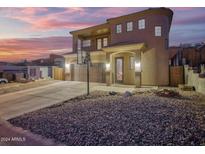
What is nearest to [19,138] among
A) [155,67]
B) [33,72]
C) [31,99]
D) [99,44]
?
[31,99]

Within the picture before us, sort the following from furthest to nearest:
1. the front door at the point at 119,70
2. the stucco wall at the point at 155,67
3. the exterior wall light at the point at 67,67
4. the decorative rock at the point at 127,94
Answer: the exterior wall light at the point at 67,67, the front door at the point at 119,70, the stucco wall at the point at 155,67, the decorative rock at the point at 127,94

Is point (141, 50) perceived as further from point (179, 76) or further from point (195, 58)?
point (195, 58)

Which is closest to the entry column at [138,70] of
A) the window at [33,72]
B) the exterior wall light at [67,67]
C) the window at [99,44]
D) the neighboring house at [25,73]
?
the window at [99,44]

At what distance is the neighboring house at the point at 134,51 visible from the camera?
5305mm

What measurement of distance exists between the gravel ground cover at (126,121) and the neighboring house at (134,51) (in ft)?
3.86

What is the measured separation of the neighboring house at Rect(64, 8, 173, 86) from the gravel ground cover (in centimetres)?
118

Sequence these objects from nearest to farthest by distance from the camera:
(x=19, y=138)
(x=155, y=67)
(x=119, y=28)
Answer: (x=19, y=138) → (x=155, y=67) → (x=119, y=28)

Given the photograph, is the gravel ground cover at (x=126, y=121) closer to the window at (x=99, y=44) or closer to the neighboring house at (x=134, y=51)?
the neighboring house at (x=134, y=51)

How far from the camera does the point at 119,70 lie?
19.0ft

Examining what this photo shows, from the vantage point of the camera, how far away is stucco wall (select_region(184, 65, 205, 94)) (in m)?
4.16

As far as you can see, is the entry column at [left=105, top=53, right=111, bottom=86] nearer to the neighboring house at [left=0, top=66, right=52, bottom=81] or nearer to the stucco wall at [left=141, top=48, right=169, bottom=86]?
the stucco wall at [left=141, top=48, right=169, bottom=86]

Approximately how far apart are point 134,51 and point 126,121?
117 inches

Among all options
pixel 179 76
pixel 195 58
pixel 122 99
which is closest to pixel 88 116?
pixel 122 99

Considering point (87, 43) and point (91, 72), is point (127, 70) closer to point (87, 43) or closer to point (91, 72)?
point (91, 72)
